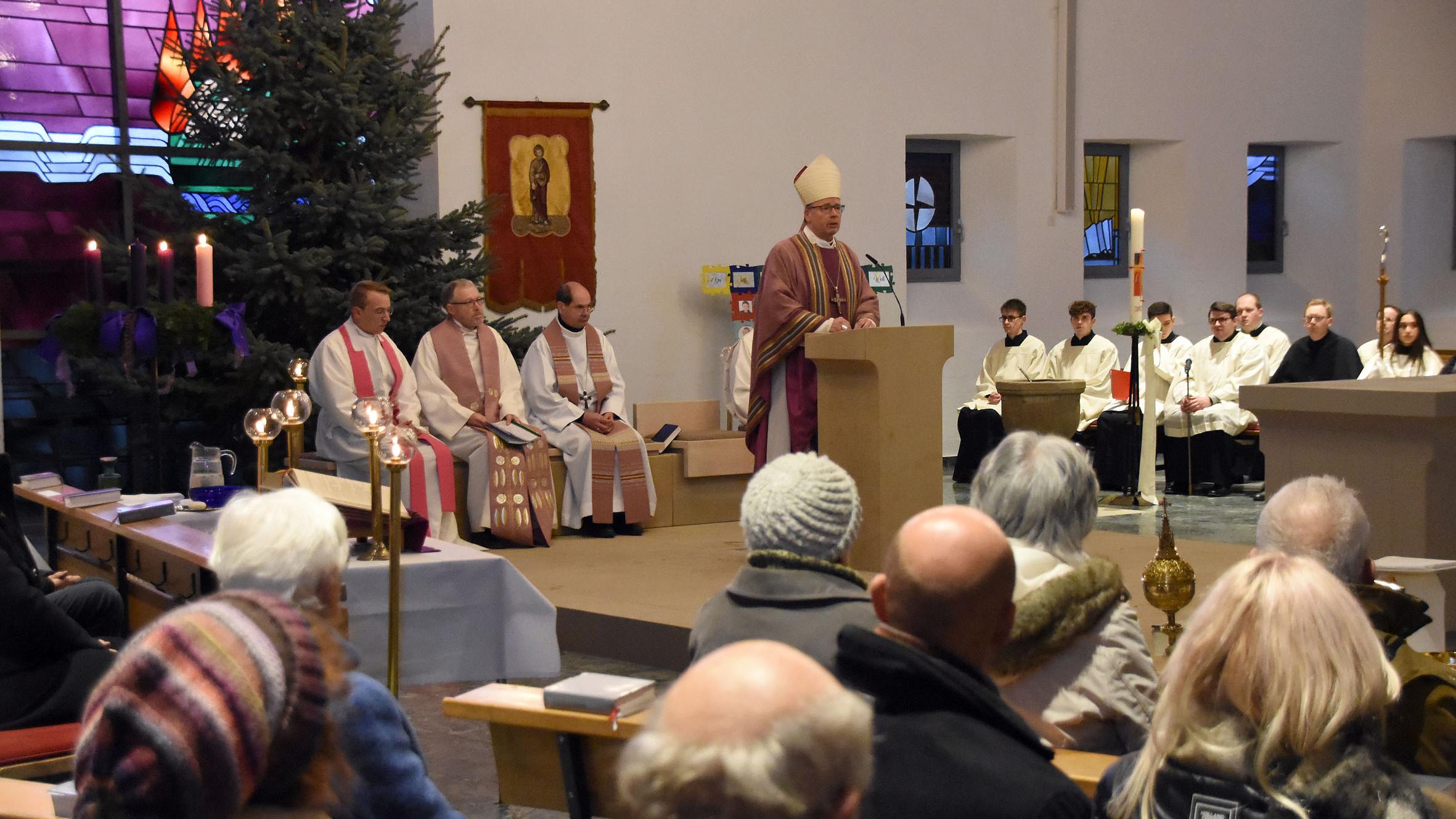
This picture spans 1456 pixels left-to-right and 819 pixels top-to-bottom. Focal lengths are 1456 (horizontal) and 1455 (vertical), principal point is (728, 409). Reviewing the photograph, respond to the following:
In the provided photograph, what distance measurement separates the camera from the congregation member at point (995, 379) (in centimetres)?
1110

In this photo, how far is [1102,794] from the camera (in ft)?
6.57

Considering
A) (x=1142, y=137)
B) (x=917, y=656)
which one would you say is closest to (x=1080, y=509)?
(x=917, y=656)

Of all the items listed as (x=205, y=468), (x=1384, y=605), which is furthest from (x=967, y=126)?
(x=1384, y=605)

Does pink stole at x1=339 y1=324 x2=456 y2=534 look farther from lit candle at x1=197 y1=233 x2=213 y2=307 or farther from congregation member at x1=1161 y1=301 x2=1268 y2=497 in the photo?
congregation member at x1=1161 y1=301 x2=1268 y2=497

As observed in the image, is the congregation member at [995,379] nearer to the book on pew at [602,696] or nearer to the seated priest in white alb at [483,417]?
the seated priest in white alb at [483,417]

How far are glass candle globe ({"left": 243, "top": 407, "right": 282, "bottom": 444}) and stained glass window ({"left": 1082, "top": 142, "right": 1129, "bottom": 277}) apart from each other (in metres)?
9.50

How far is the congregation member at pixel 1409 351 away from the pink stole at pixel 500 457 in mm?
5836

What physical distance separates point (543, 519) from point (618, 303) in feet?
9.22

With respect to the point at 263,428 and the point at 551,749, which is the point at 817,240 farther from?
the point at 551,749

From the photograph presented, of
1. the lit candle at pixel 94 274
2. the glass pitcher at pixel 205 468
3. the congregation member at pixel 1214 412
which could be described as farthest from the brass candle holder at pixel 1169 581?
the congregation member at pixel 1214 412

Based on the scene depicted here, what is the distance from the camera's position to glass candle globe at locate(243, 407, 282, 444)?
496 cm

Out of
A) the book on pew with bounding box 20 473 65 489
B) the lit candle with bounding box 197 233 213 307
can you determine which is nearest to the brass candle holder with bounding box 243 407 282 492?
the lit candle with bounding box 197 233 213 307

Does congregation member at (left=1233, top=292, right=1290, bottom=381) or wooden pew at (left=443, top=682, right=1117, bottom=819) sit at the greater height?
congregation member at (left=1233, top=292, right=1290, bottom=381)

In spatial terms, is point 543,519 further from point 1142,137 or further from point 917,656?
point 1142,137
